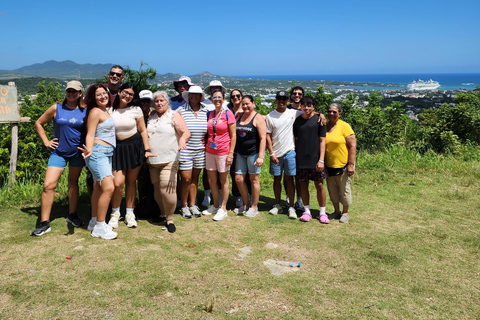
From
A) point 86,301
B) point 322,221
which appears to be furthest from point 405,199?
point 86,301

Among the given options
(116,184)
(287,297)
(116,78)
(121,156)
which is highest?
(116,78)

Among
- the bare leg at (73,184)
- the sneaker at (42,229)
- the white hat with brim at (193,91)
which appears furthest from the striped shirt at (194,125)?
the sneaker at (42,229)

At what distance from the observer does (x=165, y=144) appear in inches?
186

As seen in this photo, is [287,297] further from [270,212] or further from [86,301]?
[270,212]

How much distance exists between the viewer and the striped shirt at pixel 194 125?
5102 millimetres

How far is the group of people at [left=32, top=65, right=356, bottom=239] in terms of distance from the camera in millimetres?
4461

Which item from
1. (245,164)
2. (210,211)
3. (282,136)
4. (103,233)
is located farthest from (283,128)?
(103,233)

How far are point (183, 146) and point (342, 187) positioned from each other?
245 cm

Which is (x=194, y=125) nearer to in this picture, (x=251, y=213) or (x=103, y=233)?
(x=251, y=213)

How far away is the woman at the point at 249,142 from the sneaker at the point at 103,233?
1962 mm

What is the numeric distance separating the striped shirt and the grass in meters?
1.18

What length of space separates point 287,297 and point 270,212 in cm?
247

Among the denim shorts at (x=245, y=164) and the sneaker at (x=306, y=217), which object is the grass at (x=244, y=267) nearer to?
the sneaker at (x=306, y=217)

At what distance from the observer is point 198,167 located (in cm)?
528
